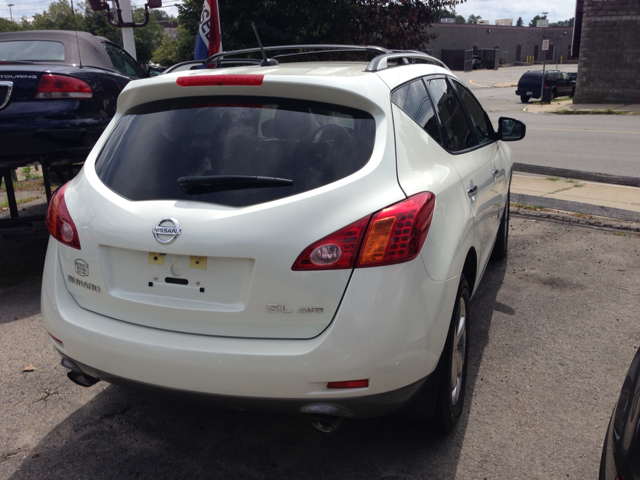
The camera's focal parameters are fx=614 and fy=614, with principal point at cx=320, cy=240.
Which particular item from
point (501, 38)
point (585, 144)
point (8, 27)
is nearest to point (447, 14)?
point (501, 38)

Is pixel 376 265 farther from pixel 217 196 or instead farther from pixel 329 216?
pixel 217 196

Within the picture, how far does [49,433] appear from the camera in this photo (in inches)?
122

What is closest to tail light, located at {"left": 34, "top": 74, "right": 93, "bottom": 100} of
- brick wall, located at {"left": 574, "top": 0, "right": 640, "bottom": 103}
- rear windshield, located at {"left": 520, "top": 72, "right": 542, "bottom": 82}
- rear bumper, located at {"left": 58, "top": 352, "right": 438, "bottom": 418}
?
rear bumper, located at {"left": 58, "top": 352, "right": 438, "bottom": 418}

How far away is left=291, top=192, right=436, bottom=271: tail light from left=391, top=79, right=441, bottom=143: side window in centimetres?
67

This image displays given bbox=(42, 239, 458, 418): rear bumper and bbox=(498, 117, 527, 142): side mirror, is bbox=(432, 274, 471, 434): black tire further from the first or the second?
bbox=(498, 117, 527, 142): side mirror

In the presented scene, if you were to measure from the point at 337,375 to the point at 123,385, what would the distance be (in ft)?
3.09

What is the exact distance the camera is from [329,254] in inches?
91.6

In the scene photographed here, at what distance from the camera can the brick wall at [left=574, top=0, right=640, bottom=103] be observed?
2606cm

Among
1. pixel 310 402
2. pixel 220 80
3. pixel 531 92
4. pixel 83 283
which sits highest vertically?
pixel 220 80

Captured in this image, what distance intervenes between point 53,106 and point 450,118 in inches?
130

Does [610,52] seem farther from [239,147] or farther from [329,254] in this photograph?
[329,254]

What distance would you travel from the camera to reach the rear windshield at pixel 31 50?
5953 mm

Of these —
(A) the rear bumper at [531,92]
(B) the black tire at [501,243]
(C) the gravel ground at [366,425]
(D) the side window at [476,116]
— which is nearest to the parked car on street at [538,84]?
(A) the rear bumper at [531,92]

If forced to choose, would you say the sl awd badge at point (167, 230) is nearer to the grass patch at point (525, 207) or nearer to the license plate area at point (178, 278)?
the license plate area at point (178, 278)
